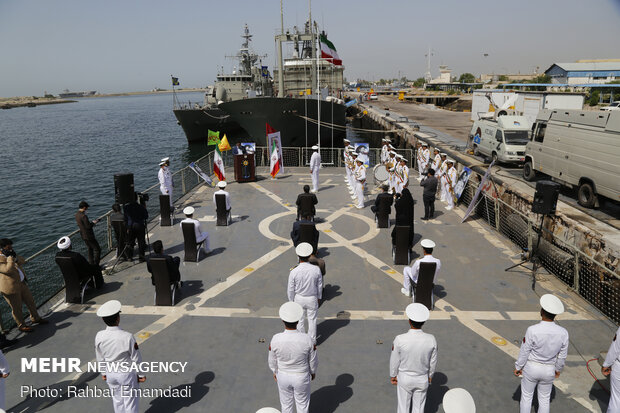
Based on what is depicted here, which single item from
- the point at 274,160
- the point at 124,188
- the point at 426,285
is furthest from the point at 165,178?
the point at 426,285

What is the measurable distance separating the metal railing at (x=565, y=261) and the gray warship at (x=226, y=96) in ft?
132

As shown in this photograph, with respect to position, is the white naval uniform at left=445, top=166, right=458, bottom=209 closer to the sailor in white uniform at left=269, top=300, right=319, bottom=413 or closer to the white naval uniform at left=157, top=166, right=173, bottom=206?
the white naval uniform at left=157, top=166, right=173, bottom=206

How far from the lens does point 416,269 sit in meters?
8.09

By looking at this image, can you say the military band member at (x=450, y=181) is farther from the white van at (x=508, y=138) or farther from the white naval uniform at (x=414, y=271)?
the white naval uniform at (x=414, y=271)

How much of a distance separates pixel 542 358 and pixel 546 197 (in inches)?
219

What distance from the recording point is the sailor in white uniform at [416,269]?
24.5 ft

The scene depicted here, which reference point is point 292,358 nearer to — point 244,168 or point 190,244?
point 190,244

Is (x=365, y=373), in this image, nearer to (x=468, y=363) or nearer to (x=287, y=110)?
(x=468, y=363)

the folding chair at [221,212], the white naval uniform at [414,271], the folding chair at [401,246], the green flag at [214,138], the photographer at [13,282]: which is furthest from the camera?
the green flag at [214,138]

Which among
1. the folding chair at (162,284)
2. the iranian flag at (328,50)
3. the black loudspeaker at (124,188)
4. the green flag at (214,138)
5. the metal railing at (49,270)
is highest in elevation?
the iranian flag at (328,50)

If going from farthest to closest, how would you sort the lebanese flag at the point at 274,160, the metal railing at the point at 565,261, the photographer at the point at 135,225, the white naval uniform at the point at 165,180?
the lebanese flag at the point at 274,160, the white naval uniform at the point at 165,180, the photographer at the point at 135,225, the metal railing at the point at 565,261

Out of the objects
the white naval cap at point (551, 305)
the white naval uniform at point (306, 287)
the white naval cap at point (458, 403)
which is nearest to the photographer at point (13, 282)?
the white naval uniform at point (306, 287)

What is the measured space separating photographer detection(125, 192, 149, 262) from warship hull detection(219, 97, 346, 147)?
828 inches

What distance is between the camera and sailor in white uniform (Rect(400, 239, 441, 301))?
748 centimetres
